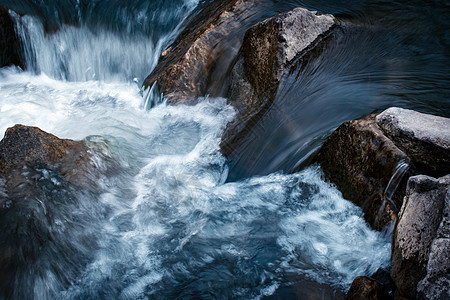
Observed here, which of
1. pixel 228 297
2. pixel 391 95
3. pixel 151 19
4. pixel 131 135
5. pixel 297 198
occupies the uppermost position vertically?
pixel 151 19

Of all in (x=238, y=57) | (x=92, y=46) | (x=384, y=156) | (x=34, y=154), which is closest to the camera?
(x=384, y=156)

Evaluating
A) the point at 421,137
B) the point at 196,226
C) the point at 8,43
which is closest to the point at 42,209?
the point at 196,226

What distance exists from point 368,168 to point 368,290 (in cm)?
116

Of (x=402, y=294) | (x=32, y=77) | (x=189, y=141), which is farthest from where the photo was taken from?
(x=32, y=77)

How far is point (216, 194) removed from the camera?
4.40 m

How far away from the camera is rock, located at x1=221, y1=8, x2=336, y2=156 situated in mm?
4859

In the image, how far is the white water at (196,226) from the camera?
11.0 ft

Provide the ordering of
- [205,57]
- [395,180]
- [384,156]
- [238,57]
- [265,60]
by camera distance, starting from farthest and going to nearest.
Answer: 1. [205,57]
2. [238,57]
3. [265,60]
4. [384,156]
5. [395,180]

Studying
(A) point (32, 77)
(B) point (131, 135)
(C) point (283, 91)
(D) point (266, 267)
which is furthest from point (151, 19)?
(D) point (266, 267)

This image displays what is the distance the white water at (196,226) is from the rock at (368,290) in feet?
0.86

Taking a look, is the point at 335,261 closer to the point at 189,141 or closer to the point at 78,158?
the point at 189,141

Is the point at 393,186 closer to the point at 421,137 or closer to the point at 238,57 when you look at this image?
the point at 421,137

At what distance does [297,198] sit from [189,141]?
6.20ft

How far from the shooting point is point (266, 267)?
11.4 ft
